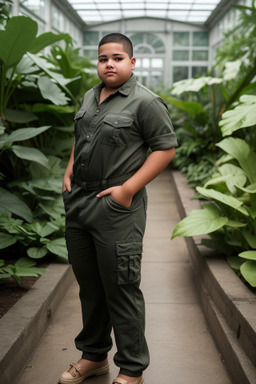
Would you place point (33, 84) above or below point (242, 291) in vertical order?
above

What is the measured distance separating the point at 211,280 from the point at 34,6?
32.7 ft

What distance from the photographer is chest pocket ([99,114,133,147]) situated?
5.48 ft

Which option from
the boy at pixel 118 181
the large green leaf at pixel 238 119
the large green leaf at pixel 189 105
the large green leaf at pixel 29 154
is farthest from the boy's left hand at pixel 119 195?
the large green leaf at pixel 189 105

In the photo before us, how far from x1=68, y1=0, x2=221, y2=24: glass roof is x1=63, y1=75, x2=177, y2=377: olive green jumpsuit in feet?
46.1

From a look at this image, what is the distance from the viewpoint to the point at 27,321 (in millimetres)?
2148

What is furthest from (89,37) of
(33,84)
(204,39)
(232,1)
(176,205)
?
A: (33,84)

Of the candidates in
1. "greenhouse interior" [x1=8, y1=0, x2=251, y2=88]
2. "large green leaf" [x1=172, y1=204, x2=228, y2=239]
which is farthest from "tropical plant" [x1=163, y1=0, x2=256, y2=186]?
"greenhouse interior" [x1=8, y1=0, x2=251, y2=88]

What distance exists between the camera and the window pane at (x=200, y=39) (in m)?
17.3

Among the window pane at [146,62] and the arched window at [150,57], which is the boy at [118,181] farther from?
the window pane at [146,62]

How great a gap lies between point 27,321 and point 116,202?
2.79ft

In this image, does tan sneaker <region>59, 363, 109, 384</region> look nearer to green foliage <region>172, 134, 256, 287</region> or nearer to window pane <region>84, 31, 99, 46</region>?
green foliage <region>172, 134, 256, 287</region>

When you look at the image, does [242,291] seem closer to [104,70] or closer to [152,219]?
[104,70]

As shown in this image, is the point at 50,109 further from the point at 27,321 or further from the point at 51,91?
the point at 27,321

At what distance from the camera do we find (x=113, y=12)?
1644 cm
